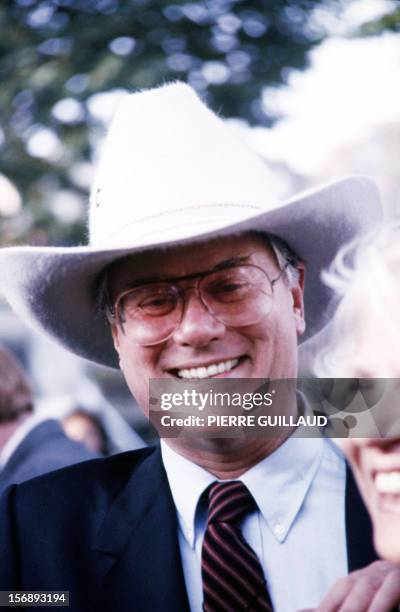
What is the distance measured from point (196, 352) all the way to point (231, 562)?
33 cm

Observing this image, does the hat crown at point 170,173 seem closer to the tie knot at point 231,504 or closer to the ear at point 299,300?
the ear at point 299,300

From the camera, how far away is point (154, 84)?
4.77 feet

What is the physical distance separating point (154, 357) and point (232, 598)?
1.28 feet

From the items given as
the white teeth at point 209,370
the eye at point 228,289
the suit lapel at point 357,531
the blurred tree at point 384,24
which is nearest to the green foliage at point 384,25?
the blurred tree at point 384,24

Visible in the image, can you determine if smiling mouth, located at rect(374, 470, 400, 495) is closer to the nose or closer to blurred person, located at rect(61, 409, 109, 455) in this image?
the nose

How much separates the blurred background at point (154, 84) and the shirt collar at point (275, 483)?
0.16 metres

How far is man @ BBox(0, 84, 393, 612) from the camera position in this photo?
1.13 m

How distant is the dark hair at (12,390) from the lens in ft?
5.33

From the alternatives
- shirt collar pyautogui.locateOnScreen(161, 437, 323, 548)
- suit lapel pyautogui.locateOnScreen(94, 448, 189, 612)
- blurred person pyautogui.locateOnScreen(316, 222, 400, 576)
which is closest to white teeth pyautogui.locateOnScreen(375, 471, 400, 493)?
blurred person pyautogui.locateOnScreen(316, 222, 400, 576)

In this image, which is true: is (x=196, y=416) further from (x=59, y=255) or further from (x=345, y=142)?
(x=345, y=142)

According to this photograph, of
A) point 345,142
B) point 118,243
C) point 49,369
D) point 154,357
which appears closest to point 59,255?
point 118,243

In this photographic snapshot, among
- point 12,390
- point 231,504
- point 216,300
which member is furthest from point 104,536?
point 12,390

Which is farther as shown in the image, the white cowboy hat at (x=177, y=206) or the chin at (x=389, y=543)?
the white cowboy hat at (x=177, y=206)

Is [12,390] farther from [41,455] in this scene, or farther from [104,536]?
[104,536]
